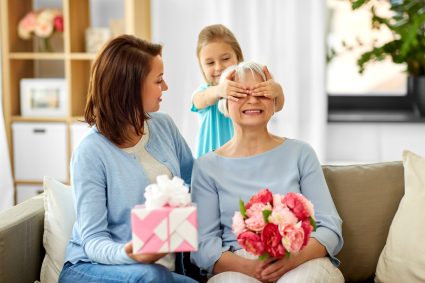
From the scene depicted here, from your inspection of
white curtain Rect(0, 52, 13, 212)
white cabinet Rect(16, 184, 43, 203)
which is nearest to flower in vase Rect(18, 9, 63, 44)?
white curtain Rect(0, 52, 13, 212)

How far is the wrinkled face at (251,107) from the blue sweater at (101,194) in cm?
29

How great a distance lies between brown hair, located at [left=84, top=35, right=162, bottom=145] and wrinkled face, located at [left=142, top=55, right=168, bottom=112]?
0.6 inches

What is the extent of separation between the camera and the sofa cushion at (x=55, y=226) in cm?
231

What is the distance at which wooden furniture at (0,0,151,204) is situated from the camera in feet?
13.8

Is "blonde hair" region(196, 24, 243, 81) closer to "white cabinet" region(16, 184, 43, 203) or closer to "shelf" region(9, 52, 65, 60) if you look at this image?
"shelf" region(9, 52, 65, 60)

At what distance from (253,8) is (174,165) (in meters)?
2.08

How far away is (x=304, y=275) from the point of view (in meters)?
2.13

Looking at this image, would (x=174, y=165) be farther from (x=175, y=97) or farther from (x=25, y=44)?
(x=25, y=44)

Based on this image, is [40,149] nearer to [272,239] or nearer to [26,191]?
[26,191]

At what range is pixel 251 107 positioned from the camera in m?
2.30

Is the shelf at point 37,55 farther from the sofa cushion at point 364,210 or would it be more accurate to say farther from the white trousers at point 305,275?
the white trousers at point 305,275

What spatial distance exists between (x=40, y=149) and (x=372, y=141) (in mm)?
1945

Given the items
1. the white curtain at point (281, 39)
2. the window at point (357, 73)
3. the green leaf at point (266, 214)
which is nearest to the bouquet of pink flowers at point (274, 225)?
the green leaf at point (266, 214)

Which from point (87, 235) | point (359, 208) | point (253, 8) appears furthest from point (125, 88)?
point (253, 8)
